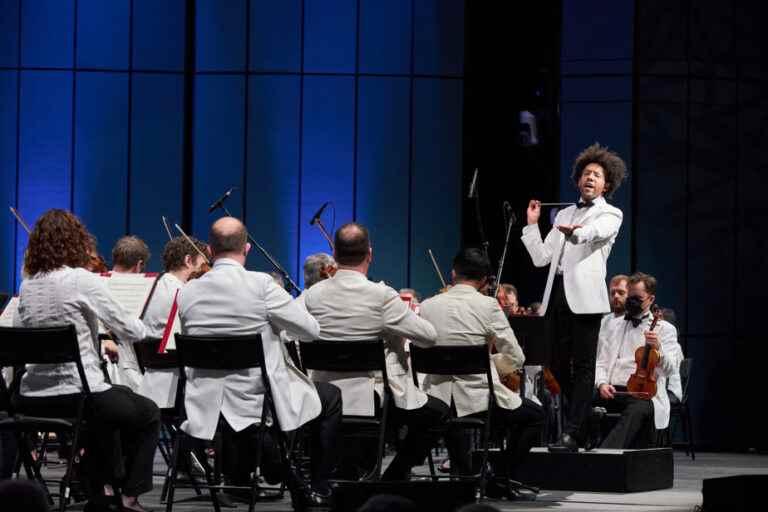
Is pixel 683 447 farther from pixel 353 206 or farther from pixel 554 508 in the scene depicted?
pixel 554 508

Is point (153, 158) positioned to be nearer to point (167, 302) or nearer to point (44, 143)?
point (44, 143)

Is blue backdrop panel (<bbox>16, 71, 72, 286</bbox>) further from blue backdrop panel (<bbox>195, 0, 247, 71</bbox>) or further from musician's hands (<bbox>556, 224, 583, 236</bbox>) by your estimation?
musician's hands (<bbox>556, 224, 583, 236</bbox>)

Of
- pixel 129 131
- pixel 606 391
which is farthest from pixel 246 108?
pixel 606 391

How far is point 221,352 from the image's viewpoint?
500 cm

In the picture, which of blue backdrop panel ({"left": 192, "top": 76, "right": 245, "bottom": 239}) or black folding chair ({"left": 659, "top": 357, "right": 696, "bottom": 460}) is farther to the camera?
blue backdrop panel ({"left": 192, "top": 76, "right": 245, "bottom": 239})

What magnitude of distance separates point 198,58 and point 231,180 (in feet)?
4.13

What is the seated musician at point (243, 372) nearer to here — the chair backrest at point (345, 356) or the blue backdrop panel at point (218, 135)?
the chair backrest at point (345, 356)

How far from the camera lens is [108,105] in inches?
478

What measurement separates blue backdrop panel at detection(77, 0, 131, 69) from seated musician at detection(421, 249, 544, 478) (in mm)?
6918

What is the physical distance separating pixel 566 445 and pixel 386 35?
653cm

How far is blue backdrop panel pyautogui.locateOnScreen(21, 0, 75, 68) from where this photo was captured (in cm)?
1208

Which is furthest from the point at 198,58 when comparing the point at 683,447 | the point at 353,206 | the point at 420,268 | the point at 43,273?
the point at 43,273

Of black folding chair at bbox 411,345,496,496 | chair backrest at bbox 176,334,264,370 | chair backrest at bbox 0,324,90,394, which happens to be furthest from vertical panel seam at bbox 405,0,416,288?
chair backrest at bbox 0,324,90,394

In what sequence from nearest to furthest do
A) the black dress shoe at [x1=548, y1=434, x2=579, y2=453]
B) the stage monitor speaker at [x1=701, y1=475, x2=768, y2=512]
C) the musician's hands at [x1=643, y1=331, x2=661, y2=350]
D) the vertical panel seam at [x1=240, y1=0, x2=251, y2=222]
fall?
the stage monitor speaker at [x1=701, y1=475, x2=768, y2=512] → the black dress shoe at [x1=548, y1=434, x2=579, y2=453] → the musician's hands at [x1=643, y1=331, x2=661, y2=350] → the vertical panel seam at [x1=240, y1=0, x2=251, y2=222]
